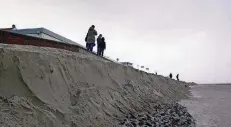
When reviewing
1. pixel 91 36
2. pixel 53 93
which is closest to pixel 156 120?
pixel 53 93

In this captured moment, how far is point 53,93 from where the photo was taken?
10039 mm

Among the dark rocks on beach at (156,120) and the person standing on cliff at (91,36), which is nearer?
the dark rocks on beach at (156,120)

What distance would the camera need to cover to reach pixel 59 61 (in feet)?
38.3

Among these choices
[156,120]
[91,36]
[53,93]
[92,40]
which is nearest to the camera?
[53,93]

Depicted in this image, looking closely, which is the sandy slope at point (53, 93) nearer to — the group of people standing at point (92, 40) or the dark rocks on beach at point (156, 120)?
the dark rocks on beach at point (156, 120)

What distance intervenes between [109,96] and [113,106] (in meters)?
0.69

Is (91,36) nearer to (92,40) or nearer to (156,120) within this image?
(92,40)

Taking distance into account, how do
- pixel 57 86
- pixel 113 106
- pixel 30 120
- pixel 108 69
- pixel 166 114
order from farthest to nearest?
pixel 108 69 → pixel 166 114 → pixel 113 106 → pixel 57 86 → pixel 30 120

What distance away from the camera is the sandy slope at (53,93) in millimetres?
8625

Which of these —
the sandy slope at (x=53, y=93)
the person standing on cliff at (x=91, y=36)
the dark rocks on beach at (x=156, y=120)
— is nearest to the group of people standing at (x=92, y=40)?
the person standing on cliff at (x=91, y=36)

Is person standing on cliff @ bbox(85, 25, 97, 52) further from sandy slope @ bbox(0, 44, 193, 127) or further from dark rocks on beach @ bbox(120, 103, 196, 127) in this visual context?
dark rocks on beach @ bbox(120, 103, 196, 127)

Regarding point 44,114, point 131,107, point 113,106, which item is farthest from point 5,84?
point 131,107

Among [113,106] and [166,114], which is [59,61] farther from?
[166,114]

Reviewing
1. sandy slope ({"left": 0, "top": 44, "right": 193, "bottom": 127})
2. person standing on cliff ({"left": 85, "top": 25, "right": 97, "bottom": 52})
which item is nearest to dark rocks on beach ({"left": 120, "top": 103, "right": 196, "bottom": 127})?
sandy slope ({"left": 0, "top": 44, "right": 193, "bottom": 127})
